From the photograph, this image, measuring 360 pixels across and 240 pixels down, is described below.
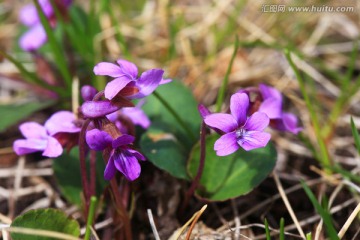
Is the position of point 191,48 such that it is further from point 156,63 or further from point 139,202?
point 139,202

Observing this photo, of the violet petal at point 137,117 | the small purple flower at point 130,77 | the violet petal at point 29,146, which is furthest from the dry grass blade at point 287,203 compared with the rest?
the violet petal at point 29,146

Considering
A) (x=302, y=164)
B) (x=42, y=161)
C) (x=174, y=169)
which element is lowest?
(x=302, y=164)

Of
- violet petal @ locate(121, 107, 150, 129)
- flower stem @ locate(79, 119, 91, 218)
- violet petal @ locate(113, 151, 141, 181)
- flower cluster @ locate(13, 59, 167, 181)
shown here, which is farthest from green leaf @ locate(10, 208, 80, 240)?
violet petal @ locate(121, 107, 150, 129)

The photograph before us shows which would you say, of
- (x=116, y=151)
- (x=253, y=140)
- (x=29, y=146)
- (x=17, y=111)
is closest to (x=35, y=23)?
(x=17, y=111)

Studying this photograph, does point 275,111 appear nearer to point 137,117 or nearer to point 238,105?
point 238,105

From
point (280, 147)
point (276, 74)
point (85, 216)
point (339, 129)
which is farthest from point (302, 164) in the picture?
point (85, 216)

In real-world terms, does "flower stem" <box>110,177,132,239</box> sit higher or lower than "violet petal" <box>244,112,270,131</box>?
lower

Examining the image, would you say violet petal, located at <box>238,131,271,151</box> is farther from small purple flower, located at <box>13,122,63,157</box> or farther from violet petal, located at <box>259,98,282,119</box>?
small purple flower, located at <box>13,122,63,157</box>
